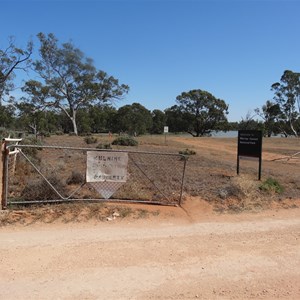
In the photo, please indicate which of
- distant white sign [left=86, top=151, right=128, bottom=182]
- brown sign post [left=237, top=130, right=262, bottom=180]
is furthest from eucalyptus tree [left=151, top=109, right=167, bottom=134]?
distant white sign [left=86, top=151, right=128, bottom=182]

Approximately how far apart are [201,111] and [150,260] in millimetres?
80721

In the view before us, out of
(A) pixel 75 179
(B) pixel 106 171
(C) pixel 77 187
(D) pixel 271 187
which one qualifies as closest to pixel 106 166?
(B) pixel 106 171

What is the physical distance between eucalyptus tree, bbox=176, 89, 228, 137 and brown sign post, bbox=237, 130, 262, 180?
72.5m

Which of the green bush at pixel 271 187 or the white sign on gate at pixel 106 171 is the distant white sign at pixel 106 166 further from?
the green bush at pixel 271 187

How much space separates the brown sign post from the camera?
39.2ft

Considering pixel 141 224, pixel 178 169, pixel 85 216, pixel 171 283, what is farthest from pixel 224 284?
pixel 178 169

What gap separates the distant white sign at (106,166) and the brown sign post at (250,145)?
4961 mm

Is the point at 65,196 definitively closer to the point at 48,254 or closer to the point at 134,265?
the point at 48,254

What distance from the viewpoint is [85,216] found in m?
7.96

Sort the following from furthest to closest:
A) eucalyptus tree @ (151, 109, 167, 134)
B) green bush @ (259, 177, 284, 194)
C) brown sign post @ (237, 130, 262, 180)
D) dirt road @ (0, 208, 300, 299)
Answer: eucalyptus tree @ (151, 109, 167, 134) → brown sign post @ (237, 130, 262, 180) → green bush @ (259, 177, 284, 194) → dirt road @ (0, 208, 300, 299)

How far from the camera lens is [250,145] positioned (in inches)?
483

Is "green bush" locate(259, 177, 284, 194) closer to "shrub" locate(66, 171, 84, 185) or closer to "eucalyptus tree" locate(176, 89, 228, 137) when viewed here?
"shrub" locate(66, 171, 84, 185)

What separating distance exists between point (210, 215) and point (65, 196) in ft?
11.2

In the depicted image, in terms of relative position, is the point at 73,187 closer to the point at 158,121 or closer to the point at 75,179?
the point at 75,179
